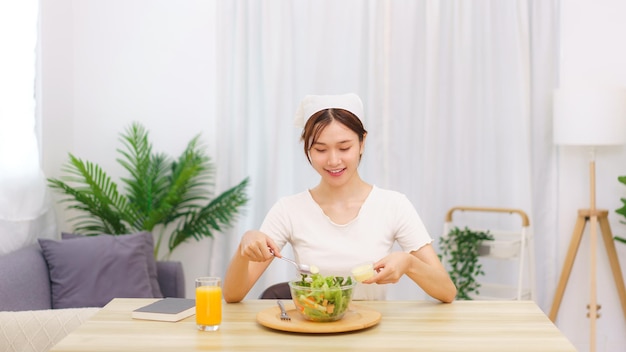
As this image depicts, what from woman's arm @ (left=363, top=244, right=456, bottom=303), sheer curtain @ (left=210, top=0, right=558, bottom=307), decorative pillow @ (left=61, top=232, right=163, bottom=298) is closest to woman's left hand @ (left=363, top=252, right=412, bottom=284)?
woman's arm @ (left=363, top=244, right=456, bottom=303)

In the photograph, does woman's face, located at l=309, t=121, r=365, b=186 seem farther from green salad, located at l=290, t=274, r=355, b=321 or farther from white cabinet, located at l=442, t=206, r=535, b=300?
white cabinet, located at l=442, t=206, r=535, b=300

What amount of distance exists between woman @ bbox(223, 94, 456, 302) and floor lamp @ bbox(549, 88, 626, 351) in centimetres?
184

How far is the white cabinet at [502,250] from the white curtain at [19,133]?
215 cm

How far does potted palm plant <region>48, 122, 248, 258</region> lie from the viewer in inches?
164

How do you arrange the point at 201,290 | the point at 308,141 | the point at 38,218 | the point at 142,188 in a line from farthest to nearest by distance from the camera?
the point at 142,188 → the point at 38,218 → the point at 308,141 → the point at 201,290

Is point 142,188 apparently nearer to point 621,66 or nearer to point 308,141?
point 308,141

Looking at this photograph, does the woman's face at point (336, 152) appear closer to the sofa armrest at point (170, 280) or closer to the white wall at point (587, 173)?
the sofa armrest at point (170, 280)

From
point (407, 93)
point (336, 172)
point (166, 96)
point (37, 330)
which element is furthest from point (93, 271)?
point (407, 93)

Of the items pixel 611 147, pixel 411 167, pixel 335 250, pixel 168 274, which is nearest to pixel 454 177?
pixel 411 167

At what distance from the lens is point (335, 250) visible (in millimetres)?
2664

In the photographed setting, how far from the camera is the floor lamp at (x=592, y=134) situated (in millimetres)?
4184

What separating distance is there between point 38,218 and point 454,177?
2229 mm

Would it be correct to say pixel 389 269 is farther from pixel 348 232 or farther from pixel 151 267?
pixel 151 267

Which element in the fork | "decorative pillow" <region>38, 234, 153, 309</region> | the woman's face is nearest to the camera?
the fork
